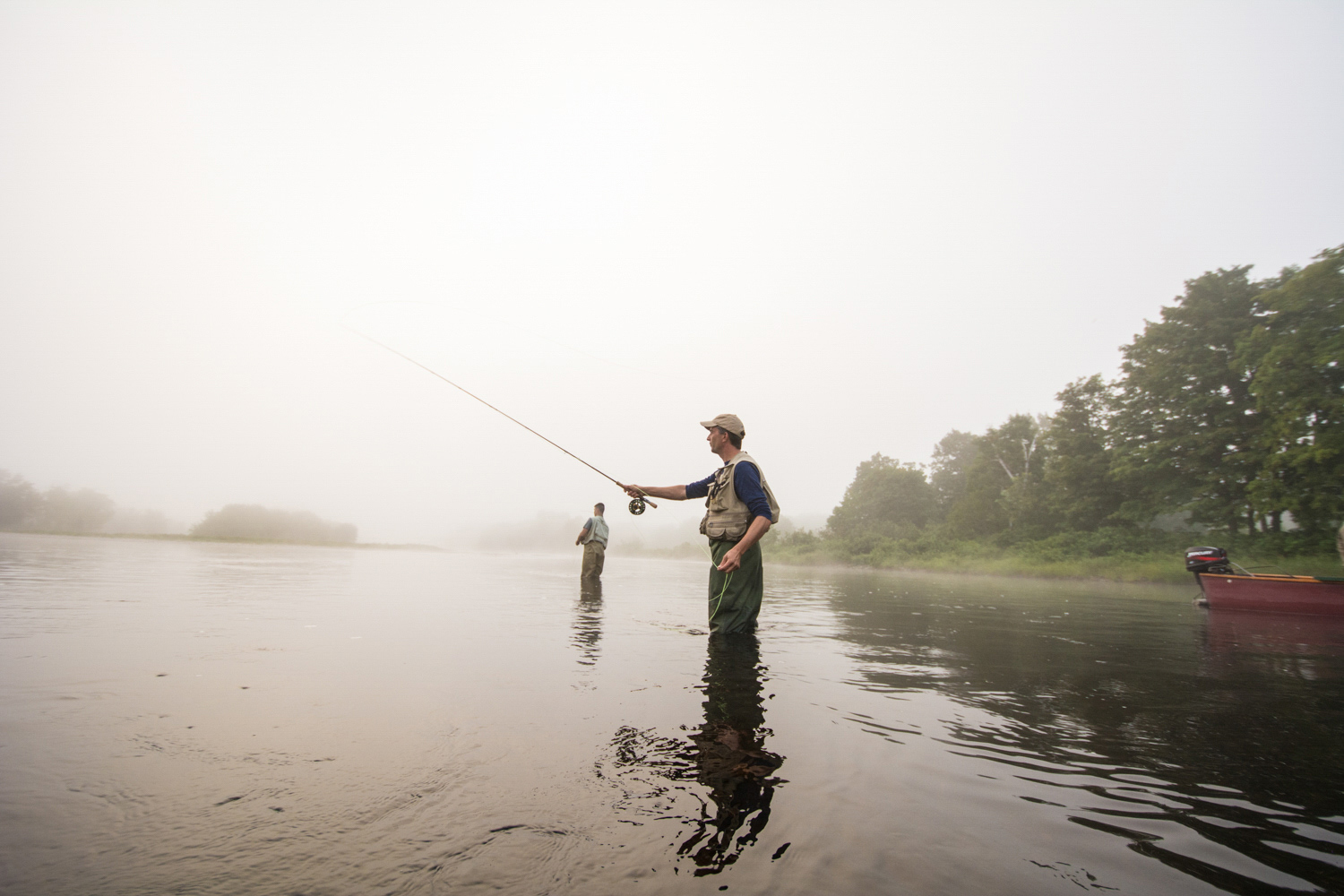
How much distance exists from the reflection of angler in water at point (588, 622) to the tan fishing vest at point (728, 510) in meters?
1.88

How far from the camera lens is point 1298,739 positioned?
3803 mm

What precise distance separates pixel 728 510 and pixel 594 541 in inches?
351

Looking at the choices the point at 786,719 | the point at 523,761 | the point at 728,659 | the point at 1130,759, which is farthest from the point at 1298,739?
the point at 523,761

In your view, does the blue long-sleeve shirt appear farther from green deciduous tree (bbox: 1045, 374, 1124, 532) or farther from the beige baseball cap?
green deciduous tree (bbox: 1045, 374, 1124, 532)

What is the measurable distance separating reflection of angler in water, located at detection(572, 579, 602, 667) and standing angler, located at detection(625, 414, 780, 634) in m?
1.47

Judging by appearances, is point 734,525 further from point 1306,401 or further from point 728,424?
point 1306,401

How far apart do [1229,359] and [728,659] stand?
3848 centimetres

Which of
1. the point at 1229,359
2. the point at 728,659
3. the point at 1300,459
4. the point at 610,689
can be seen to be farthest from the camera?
the point at 1229,359

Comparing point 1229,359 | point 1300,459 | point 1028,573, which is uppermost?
point 1229,359

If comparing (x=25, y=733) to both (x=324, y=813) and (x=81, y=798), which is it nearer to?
(x=81, y=798)

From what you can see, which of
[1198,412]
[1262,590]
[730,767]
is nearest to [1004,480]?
[1198,412]

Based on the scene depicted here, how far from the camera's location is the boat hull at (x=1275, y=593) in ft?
41.9

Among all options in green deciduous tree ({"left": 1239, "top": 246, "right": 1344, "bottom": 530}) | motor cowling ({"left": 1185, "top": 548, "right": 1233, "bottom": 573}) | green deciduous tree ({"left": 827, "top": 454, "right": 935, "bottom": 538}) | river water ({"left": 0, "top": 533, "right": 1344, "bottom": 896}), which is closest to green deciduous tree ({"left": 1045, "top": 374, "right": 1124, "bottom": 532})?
green deciduous tree ({"left": 1239, "top": 246, "right": 1344, "bottom": 530})

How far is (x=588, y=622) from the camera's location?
871cm
